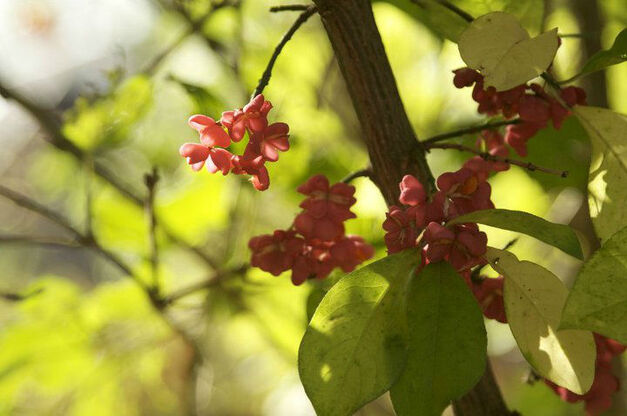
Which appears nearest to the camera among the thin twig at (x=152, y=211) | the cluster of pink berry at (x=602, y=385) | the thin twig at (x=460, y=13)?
the thin twig at (x=460, y=13)

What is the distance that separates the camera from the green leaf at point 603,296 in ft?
1.58

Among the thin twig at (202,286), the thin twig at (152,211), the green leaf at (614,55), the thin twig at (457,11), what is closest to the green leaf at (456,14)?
the thin twig at (457,11)

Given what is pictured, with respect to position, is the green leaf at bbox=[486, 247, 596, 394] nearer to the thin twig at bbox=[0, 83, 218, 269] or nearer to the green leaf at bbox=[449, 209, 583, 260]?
the green leaf at bbox=[449, 209, 583, 260]

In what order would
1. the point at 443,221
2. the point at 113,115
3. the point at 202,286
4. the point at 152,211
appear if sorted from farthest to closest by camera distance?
the point at 202,286 < the point at 113,115 < the point at 152,211 < the point at 443,221

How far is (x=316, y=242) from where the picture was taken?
0.77m

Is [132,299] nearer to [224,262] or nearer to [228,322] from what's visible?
[224,262]

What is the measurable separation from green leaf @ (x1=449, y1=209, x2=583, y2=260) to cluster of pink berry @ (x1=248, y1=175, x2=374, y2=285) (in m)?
0.21

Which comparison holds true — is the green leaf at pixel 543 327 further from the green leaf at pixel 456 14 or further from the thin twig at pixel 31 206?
the thin twig at pixel 31 206

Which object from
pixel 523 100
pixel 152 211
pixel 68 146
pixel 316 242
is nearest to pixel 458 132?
pixel 523 100

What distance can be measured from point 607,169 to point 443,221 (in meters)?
0.16

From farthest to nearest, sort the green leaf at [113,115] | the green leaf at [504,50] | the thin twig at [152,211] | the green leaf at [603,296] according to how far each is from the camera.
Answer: the green leaf at [113,115] → the thin twig at [152,211] → the green leaf at [504,50] → the green leaf at [603,296]

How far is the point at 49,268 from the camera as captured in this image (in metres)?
3.43

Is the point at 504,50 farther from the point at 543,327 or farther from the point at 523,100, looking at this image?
the point at 543,327

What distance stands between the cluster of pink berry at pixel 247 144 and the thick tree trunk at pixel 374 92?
0.27 feet
